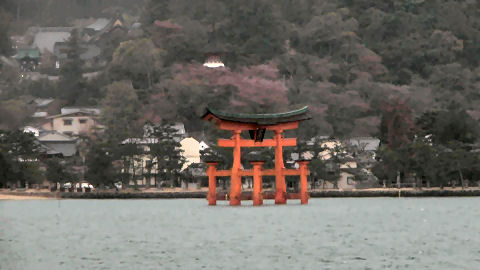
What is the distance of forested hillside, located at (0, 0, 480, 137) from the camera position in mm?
93500

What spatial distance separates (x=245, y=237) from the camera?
1499 inches

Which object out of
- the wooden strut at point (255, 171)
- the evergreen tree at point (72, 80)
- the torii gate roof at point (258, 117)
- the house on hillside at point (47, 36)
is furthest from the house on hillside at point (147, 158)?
the house on hillside at point (47, 36)

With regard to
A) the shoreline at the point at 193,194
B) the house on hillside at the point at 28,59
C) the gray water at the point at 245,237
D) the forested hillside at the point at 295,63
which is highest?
the house on hillside at the point at 28,59

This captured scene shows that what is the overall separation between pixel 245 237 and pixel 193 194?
36.4 metres

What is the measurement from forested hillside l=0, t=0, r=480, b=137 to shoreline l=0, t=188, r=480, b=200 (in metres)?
15.1

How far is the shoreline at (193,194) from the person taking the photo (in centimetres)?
7169

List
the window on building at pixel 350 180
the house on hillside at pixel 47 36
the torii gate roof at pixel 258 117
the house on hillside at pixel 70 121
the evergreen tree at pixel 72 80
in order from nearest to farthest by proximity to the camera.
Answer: the torii gate roof at pixel 258 117
the window on building at pixel 350 180
the house on hillside at pixel 70 121
the evergreen tree at pixel 72 80
the house on hillside at pixel 47 36

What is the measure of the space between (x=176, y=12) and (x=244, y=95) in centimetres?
2560

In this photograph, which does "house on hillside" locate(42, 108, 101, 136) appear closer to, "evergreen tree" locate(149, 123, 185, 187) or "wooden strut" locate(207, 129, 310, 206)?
"evergreen tree" locate(149, 123, 185, 187)

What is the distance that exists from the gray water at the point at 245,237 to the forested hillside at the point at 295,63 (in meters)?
33.9

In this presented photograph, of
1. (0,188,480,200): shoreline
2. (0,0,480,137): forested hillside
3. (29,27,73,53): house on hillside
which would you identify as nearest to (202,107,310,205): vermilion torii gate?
(0,188,480,200): shoreline

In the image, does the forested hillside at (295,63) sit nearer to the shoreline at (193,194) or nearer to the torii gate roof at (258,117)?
the shoreline at (193,194)

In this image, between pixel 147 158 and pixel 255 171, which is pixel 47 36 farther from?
pixel 255 171

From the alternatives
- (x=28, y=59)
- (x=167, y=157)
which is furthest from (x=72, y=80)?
(x=167, y=157)
